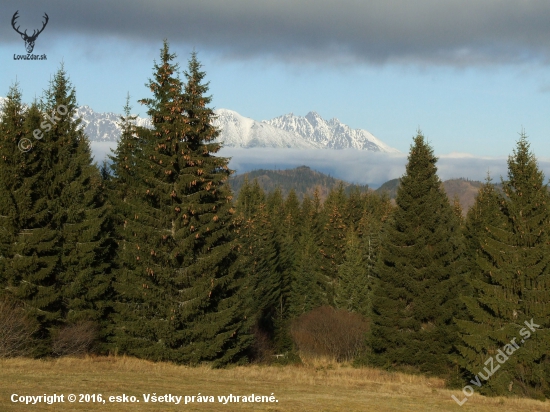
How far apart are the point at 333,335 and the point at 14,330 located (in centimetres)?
2962

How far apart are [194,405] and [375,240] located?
50336mm

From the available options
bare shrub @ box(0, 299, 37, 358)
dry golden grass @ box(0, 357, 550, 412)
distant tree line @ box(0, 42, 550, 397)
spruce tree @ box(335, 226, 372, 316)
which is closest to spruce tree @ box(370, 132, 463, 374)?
distant tree line @ box(0, 42, 550, 397)

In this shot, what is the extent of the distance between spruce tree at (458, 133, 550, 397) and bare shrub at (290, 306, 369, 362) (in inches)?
749

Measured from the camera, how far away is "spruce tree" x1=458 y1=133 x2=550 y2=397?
83.7ft

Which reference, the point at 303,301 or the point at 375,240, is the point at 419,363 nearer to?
the point at 375,240

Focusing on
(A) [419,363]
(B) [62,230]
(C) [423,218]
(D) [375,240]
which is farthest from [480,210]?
(B) [62,230]

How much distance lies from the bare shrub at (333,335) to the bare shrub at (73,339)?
2216 cm

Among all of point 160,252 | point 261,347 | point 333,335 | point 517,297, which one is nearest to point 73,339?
point 160,252

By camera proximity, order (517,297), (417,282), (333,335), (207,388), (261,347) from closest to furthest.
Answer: (207,388) < (517,297) < (417,282) < (261,347) < (333,335)

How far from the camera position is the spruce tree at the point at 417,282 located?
33.4m

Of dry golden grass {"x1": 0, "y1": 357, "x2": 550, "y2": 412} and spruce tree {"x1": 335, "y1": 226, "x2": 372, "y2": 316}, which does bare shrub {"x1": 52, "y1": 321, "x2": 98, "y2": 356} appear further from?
spruce tree {"x1": 335, "y1": 226, "x2": 372, "y2": 316}

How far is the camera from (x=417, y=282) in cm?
3394

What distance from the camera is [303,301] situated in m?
69.1

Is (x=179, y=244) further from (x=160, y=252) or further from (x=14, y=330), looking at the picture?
(x=14, y=330)
